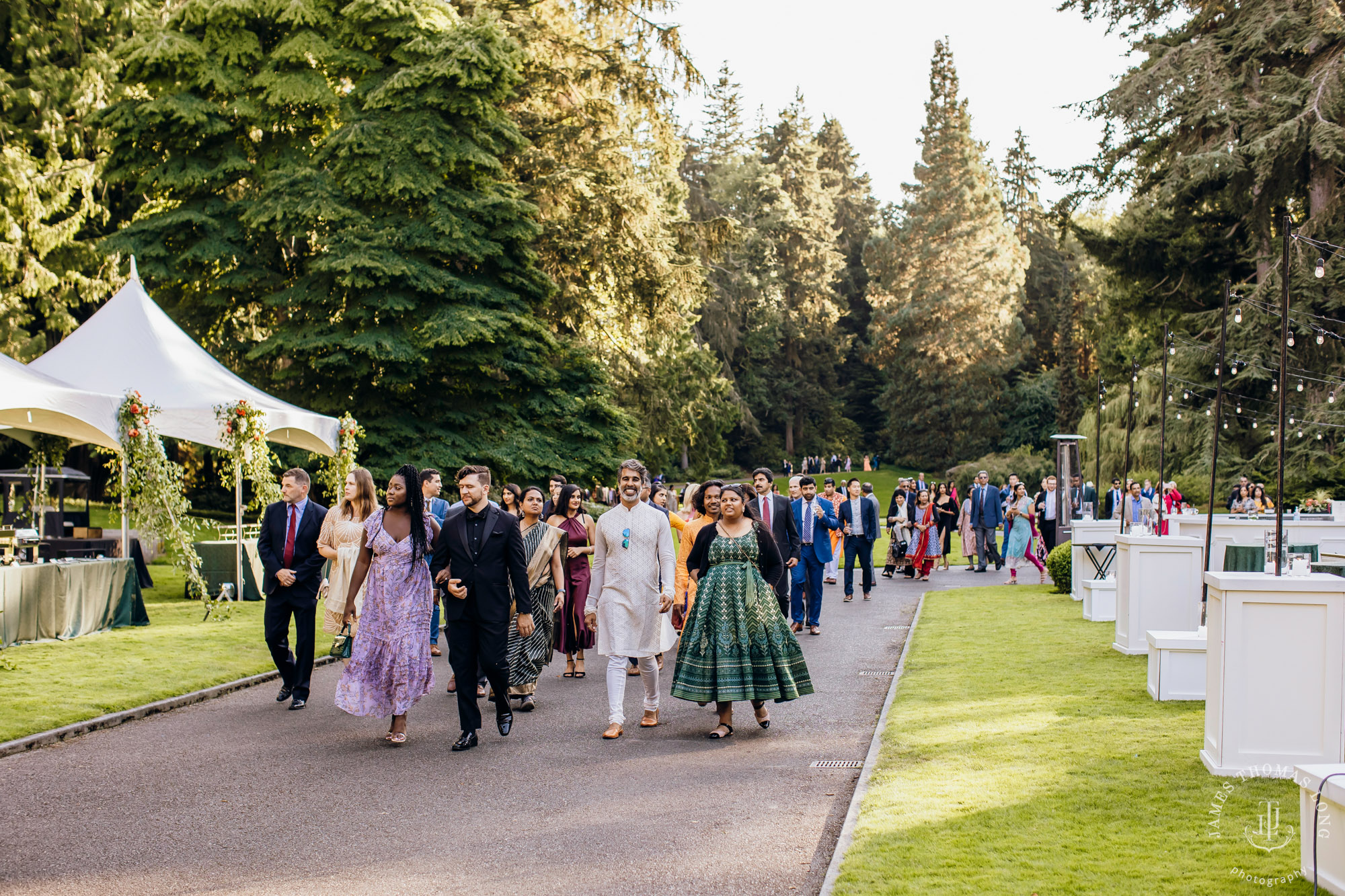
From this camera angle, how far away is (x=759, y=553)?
28.9 feet

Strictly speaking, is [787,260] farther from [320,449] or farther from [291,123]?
[320,449]

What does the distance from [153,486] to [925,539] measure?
13.7 meters

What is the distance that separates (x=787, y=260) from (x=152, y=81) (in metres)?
49.7

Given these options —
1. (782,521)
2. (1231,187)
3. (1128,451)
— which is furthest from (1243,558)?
(1231,187)

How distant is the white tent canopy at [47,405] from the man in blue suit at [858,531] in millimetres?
10370

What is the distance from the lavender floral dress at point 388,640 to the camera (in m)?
8.36

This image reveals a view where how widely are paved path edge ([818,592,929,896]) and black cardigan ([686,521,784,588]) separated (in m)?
1.33

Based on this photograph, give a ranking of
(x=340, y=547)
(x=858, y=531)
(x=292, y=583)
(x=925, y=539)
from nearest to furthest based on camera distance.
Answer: (x=292, y=583)
(x=340, y=547)
(x=858, y=531)
(x=925, y=539)

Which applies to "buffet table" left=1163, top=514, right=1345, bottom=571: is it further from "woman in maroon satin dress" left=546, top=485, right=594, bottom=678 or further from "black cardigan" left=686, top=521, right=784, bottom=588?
"black cardigan" left=686, top=521, right=784, bottom=588

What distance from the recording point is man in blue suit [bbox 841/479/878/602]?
18469 mm

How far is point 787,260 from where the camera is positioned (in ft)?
240

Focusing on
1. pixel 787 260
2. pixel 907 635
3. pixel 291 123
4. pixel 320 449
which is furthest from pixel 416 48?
pixel 787 260

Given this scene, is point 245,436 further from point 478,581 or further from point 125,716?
point 478,581

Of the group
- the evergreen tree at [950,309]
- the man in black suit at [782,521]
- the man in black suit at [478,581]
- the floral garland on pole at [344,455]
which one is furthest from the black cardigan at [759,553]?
the evergreen tree at [950,309]
